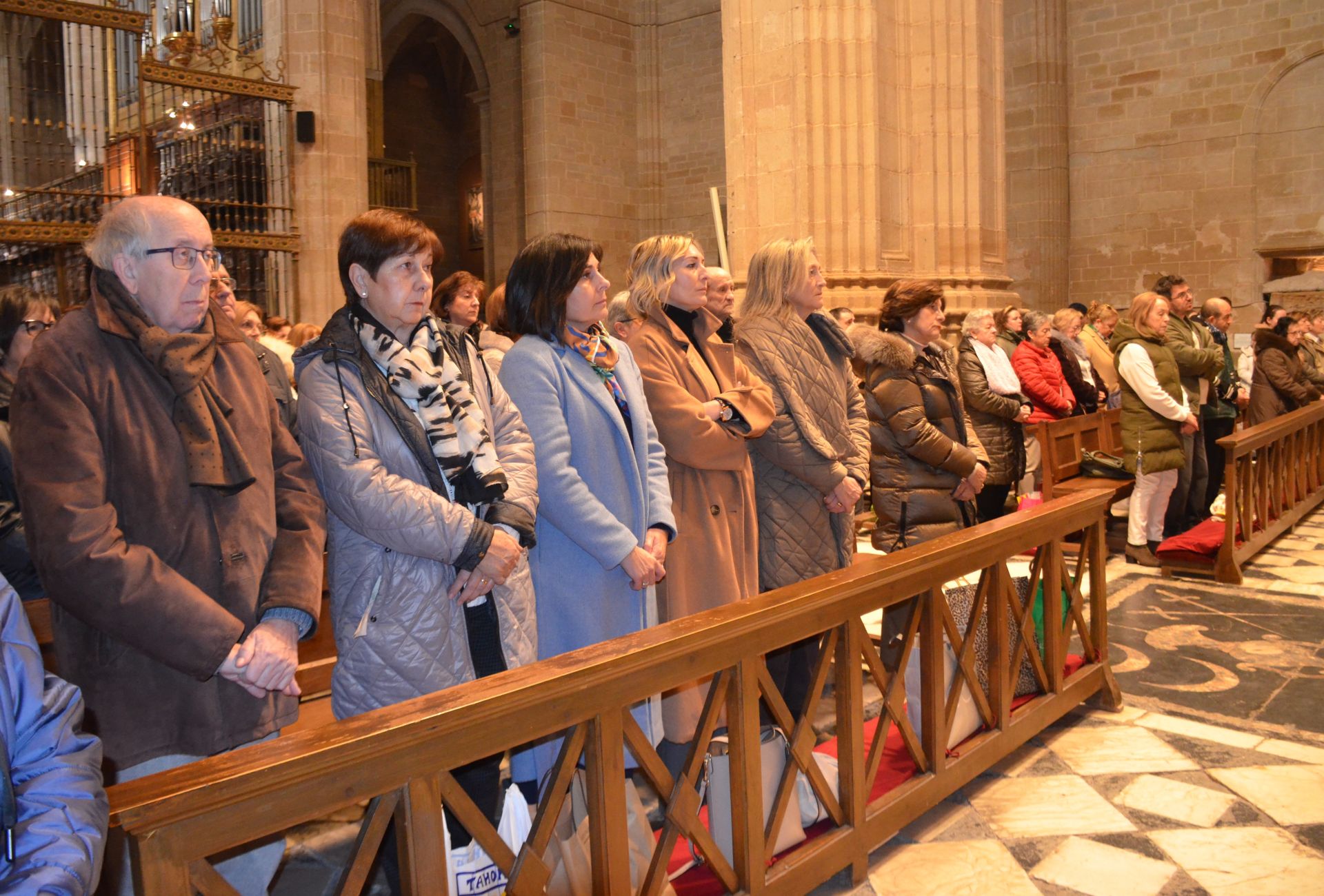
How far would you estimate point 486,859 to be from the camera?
1926mm

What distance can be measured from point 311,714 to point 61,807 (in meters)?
2.00

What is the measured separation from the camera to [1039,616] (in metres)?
3.72

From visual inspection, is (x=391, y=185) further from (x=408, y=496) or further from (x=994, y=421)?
(x=408, y=496)

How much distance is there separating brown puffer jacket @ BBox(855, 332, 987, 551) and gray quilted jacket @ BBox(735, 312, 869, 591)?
1.74ft

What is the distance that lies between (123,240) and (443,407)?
2.30 feet

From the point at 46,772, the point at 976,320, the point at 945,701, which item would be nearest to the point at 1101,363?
the point at 976,320

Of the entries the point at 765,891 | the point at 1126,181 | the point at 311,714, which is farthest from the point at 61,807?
the point at 1126,181

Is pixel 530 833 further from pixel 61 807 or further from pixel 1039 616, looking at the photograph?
pixel 1039 616

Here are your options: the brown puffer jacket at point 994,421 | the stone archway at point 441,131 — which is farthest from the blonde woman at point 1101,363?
the stone archway at point 441,131

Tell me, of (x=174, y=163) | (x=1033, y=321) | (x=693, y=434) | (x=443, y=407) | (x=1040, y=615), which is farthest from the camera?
(x=174, y=163)

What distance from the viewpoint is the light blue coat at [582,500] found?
2.59 meters

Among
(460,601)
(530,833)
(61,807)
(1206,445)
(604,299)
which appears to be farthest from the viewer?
(1206,445)

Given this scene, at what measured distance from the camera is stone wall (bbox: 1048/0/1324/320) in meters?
12.0

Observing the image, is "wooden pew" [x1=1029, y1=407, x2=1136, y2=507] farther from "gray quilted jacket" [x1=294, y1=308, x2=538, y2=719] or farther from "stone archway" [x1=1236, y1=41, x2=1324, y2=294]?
"stone archway" [x1=1236, y1=41, x2=1324, y2=294]
